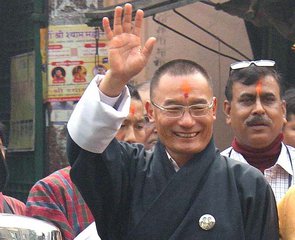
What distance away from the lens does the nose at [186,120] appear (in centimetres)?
303

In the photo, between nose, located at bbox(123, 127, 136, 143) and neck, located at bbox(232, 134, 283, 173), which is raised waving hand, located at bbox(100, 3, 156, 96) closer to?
neck, located at bbox(232, 134, 283, 173)

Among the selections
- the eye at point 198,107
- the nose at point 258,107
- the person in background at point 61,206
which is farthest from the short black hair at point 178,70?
the person in background at point 61,206

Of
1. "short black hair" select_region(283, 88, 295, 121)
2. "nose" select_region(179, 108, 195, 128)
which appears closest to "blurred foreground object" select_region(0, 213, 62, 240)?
"nose" select_region(179, 108, 195, 128)

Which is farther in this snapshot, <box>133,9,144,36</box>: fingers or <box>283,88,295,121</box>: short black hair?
<box>283,88,295,121</box>: short black hair

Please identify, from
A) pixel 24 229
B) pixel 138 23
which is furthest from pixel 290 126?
pixel 24 229

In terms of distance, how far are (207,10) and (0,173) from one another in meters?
4.74

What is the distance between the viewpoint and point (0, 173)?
169 inches

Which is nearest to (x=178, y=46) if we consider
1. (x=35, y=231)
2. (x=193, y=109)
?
(x=193, y=109)

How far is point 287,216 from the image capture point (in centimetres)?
308

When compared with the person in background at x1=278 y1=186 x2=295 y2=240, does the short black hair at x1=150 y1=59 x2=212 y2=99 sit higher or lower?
higher

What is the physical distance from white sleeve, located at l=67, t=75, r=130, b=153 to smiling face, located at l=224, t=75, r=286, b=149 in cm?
106

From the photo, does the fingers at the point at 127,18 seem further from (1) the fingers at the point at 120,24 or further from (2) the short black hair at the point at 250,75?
(2) the short black hair at the point at 250,75

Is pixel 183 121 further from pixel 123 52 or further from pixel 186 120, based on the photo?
pixel 123 52

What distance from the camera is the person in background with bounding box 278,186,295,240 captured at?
302cm
